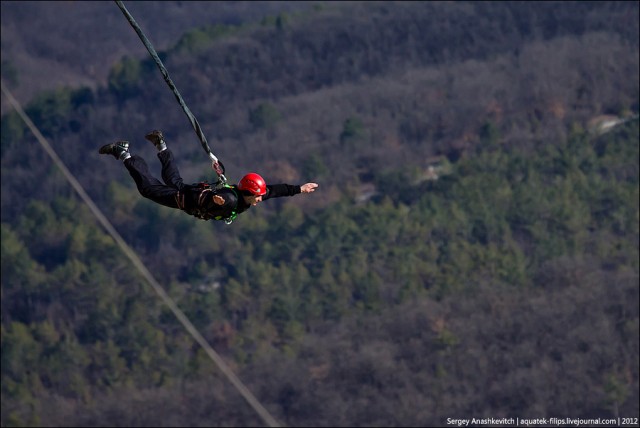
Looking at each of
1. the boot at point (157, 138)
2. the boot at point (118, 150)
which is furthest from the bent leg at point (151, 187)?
the boot at point (157, 138)

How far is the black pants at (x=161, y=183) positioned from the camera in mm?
20688

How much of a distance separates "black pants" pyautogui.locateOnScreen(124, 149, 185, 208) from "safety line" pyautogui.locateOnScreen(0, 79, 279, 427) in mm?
67589

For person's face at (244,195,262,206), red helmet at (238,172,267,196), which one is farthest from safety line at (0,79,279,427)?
red helmet at (238,172,267,196)

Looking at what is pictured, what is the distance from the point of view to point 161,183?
20938mm

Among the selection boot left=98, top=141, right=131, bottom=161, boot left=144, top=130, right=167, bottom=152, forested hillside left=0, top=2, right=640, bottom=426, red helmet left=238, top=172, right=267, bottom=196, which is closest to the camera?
red helmet left=238, top=172, right=267, bottom=196

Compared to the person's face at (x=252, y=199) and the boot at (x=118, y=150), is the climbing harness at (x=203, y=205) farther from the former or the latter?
the boot at (x=118, y=150)

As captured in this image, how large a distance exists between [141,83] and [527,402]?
3487 inches

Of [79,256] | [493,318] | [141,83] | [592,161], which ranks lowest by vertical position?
[493,318]

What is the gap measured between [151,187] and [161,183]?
17 centimetres

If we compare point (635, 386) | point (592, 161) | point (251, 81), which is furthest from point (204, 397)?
point (251, 81)

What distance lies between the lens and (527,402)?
85.9 m

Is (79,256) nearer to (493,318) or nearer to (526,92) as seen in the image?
(493,318)

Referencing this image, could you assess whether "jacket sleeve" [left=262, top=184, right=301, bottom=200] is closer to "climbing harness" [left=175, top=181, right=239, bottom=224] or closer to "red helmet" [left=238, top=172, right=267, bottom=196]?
"red helmet" [left=238, top=172, right=267, bottom=196]

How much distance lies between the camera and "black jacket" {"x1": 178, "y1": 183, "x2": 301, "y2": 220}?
65.5 ft
